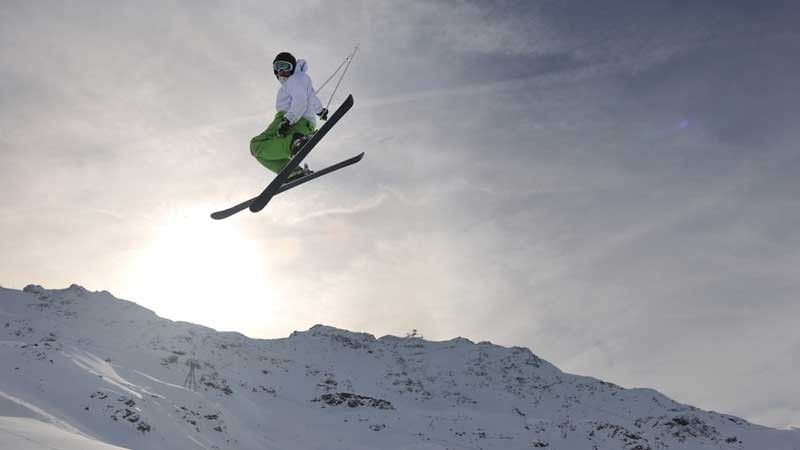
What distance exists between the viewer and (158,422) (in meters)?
15.5

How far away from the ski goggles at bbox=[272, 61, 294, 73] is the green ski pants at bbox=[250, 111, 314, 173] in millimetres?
613

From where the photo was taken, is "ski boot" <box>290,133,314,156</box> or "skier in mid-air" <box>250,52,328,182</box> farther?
"ski boot" <box>290,133,314,156</box>

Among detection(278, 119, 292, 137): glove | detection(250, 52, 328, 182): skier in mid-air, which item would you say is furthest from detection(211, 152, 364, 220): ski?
detection(278, 119, 292, 137): glove

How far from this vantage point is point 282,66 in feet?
25.6

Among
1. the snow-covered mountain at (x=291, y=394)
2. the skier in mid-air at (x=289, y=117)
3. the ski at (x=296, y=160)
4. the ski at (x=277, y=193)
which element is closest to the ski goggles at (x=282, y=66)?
the skier in mid-air at (x=289, y=117)

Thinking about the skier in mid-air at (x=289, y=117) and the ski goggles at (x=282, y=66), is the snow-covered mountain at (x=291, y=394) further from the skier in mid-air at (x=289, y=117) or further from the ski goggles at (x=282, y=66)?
the ski goggles at (x=282, y=66)

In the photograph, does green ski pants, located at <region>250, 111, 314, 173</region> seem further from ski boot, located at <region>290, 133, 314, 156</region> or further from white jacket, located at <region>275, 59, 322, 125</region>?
white jacket, located at <region>275, 59, 322, 125</region>

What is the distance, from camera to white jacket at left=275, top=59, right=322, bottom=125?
7949mm

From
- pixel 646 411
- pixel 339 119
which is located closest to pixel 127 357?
pixel 339 119

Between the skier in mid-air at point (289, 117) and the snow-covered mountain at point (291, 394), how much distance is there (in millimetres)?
4468

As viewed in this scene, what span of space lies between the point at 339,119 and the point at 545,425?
25.2 m

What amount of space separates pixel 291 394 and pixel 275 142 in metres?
29.2

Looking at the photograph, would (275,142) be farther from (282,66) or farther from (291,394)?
(291,394)

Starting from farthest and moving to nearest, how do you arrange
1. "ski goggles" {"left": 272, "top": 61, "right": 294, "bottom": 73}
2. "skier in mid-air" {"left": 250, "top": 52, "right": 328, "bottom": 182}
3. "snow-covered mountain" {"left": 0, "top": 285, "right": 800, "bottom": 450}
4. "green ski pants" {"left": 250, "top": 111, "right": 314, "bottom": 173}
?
"snow-covered mountain" {"left": 0, "top": 285, "right": 800, "bottom": 450} < "green ski pants" {"left": 250, "top": 111, "right": 314, "bottom": 173} < "skier in mid-air" {"left": 250, "top": 52, "right": 328, "bottom": 182} < "ski goggles" {"left": 272, "top": 61, "right": 294, "bottom": 73}
